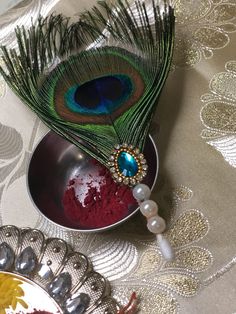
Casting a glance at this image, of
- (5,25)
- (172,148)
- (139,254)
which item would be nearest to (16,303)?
(139,254)

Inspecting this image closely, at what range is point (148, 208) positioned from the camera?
18.5 inches

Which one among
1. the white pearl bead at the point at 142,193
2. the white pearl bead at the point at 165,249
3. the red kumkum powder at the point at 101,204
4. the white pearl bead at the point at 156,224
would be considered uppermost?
the white pearl bead at the point at 142,193

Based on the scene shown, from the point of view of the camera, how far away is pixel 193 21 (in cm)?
66

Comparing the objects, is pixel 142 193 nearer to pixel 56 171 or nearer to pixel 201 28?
pixel 56 171

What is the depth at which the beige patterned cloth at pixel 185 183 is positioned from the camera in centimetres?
47

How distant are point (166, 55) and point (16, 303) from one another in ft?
0.99

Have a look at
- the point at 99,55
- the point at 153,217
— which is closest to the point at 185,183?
the point at 153,217

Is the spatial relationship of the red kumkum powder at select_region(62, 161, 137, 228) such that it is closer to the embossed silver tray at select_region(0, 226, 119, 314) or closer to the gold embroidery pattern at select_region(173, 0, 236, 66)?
the embossed silver tray at select_region(0, 226, 119, 314)

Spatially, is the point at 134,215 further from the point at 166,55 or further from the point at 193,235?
the point at 166,55

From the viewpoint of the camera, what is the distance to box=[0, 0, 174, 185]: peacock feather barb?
0.53 meters

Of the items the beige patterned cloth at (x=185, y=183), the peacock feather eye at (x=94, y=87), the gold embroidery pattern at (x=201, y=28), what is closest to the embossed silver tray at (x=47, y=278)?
the beige patterned cloth at (x=185, y=183)

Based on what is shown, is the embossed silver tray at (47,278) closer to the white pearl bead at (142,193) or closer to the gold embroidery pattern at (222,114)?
the white pearl bead at (142,193)

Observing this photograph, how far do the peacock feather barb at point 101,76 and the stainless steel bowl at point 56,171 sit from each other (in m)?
0.02

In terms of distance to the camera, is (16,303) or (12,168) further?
(12,168)
